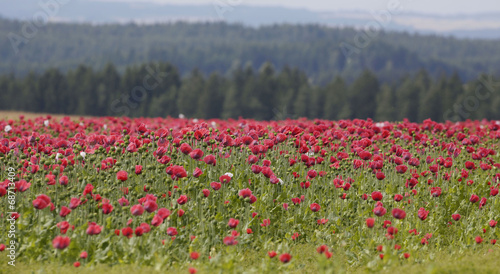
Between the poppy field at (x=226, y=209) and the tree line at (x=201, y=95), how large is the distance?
71807 millimetres

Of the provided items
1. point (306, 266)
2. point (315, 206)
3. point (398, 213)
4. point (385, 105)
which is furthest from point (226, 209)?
point (385, 105)

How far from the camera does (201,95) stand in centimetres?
8906

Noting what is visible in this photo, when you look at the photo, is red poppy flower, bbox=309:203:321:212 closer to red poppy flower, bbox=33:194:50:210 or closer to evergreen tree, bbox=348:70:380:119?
red poppy flower, bbox=33:194:50:210

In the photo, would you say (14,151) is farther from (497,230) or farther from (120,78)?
(120,78)

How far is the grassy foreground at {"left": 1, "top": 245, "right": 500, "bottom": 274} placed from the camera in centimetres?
698

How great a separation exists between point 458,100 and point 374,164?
71778 mm

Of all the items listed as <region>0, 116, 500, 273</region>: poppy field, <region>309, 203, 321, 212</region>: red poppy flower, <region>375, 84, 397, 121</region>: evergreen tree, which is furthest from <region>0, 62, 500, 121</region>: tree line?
<region>309, 203, 321, 212</region>: red poppy flower

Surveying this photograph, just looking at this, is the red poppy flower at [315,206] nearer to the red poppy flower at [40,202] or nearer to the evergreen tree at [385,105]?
A: the red poppy flower at [40,202]

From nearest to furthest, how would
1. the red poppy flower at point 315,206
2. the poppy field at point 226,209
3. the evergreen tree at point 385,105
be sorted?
the poppy field at point 226,209, the red poppy flower at point 315,206, the evergreen tree at point 385,105

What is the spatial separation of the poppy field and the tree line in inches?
2827

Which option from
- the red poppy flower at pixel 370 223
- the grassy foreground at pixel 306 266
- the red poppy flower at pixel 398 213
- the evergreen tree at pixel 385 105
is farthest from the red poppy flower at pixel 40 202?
the evergreen tree at pixel 385 105

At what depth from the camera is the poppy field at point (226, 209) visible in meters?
7.50

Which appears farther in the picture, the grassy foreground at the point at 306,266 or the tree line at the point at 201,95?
the tree line at the point at 201,95

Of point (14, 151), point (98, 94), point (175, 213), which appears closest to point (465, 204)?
point (175, 213)
